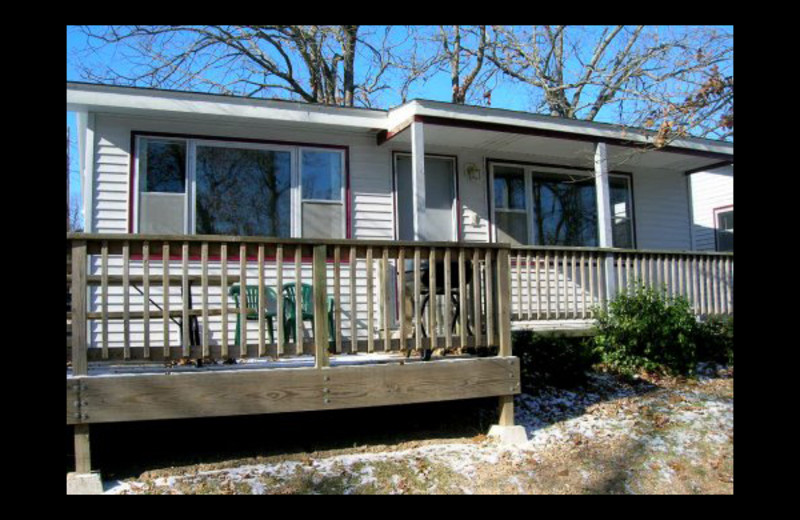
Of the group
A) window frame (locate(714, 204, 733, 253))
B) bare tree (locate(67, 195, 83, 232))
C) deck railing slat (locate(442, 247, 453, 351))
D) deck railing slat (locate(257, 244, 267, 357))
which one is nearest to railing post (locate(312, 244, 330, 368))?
deck railing slat (locate(257, 244, 267, 357))

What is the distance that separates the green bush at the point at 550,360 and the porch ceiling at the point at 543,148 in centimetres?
260

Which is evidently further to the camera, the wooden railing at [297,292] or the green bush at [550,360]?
the green bush at [550,360]

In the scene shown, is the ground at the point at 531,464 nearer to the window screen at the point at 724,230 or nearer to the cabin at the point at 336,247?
the cabin at the point at 336,247

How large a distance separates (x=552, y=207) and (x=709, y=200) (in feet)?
20.1

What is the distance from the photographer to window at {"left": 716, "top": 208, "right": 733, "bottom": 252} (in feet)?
46.3

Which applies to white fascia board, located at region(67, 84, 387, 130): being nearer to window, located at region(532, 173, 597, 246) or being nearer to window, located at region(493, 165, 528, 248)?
window, located at region(493, 165, 528, 248)

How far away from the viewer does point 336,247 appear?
5355mm

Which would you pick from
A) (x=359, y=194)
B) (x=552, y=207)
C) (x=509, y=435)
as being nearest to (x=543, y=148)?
(x=552, y=207)

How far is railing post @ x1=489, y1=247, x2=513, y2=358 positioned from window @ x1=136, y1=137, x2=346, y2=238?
11.1ft

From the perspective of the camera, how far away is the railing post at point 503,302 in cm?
584

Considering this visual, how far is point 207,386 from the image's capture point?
15.8 feet

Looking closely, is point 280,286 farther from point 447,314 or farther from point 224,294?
point 447,314

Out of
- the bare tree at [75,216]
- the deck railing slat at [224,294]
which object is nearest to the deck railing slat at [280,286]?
the deck railing slat at [224,294]
